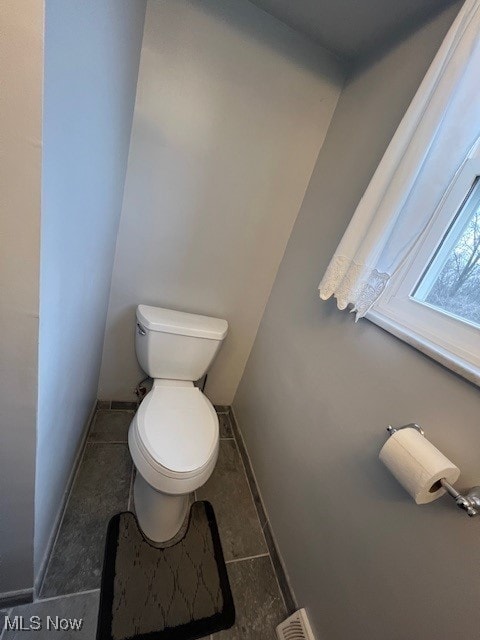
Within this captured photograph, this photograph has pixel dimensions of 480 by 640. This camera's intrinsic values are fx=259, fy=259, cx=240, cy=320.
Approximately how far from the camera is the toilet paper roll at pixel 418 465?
55 cm

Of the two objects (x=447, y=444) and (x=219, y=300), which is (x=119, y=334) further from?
(x=447, y=444)

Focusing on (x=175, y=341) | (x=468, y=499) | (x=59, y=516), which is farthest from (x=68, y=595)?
(x=468, y=499)

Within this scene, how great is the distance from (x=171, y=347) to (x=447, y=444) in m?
1.09

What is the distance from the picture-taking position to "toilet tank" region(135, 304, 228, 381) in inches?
50.1

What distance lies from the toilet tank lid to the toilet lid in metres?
0.30

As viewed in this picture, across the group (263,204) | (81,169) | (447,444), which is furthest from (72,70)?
(447,444)

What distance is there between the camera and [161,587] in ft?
3.16

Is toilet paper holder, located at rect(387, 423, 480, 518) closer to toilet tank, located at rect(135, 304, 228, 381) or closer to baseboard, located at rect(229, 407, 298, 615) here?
baseboard, located at rect(229, 407, 298, 615)

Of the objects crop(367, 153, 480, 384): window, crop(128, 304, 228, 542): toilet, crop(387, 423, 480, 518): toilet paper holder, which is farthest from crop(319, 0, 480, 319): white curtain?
crop(128, 304, 228, 542): toilet

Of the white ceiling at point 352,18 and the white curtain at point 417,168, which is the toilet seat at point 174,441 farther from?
the white ceiling at point 352,18

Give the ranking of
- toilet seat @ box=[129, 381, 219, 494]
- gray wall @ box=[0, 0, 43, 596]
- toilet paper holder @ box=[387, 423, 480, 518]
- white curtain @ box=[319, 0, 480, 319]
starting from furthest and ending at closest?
toilet seat @ box=[129, 381, 219, 494] < white curtain @ box=[319, 0, 480, 319] < toilet paper holder @ box=[387, 423, 480, 518] < gray wall @ box=[0, 0, 43, 596]

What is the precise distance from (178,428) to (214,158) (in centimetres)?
121

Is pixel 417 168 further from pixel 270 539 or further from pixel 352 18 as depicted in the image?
pixel 270 539

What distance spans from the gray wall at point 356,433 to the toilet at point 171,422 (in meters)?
0.37
